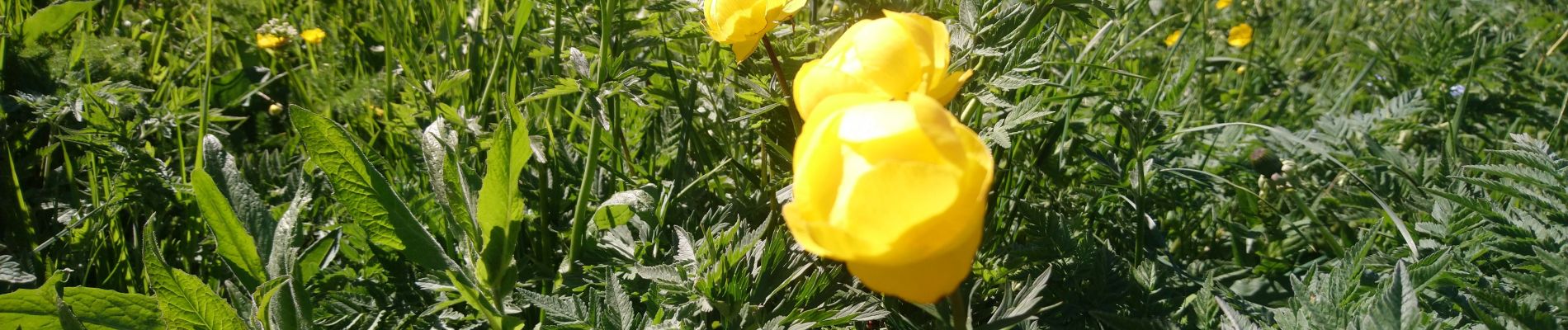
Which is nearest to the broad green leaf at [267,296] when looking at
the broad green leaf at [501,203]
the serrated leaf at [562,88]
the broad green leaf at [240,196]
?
the broad green leaf at [240,196]

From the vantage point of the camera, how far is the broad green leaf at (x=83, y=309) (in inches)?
48.6

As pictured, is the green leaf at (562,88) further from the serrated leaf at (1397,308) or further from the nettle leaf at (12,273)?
the serrated leaf at (1397,308)

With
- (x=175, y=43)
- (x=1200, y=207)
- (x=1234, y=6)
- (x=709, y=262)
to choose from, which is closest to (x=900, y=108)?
(x=709, y=262)

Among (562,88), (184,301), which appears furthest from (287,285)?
(562,88)

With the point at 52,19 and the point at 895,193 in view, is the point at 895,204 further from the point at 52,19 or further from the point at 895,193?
the point at 52,19

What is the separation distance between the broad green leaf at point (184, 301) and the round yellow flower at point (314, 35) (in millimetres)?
1412

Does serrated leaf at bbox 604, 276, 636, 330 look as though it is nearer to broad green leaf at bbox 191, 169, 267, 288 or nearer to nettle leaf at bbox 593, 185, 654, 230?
nettle leaf at bbox 593, 185, 654, 230

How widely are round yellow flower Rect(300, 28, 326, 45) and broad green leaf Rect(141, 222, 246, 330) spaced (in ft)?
4.63

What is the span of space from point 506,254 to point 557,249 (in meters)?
0.39

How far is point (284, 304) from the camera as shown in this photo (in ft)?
4.15

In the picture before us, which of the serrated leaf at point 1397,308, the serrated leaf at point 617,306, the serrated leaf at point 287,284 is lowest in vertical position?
the serrated leaf at point 287,284

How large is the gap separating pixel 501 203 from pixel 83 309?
58cm

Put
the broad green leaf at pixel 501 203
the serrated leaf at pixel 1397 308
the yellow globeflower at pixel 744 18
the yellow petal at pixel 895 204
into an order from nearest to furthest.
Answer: the yellow petal at pixel 895 204 → the serrated leaf at pixel 1397 308 → the yellow globeflower at pixel 744 18 → the broad green leaf at pixel 501 203

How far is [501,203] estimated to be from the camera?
1.27 meters
